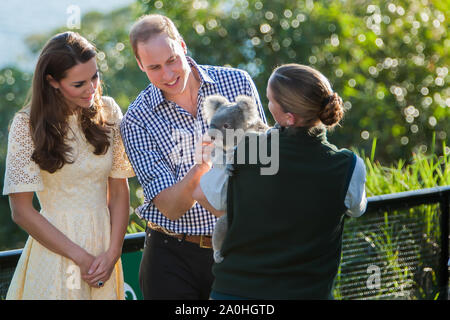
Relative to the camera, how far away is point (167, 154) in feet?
8.93

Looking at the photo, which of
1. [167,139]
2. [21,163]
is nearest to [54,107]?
[21,163]

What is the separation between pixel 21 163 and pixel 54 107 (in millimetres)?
282

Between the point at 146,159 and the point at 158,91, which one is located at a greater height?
the point at 158,91

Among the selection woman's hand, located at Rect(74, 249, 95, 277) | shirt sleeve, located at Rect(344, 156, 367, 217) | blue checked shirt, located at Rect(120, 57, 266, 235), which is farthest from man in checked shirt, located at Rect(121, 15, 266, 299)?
shirt sleeve, located at Rect(344, 156, 367, 217)

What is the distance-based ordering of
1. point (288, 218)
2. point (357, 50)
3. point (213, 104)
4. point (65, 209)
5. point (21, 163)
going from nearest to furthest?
1. point (288, 218)
2. point (213, 104)
3. point (21, 163)
4. point (65, 209)
5. point (357, 50)

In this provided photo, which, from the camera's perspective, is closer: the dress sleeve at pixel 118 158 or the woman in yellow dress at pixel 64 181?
the woman in yellow dress at pixel 64 181

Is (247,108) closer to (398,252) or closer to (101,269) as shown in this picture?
(101,269)

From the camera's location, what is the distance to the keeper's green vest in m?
2.01

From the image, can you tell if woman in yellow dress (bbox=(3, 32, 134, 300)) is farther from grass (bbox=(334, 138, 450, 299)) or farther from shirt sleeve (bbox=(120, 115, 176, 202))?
grass (bbox=(334, 138, 450, 299))

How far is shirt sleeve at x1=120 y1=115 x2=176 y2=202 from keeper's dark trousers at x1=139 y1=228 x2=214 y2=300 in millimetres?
262

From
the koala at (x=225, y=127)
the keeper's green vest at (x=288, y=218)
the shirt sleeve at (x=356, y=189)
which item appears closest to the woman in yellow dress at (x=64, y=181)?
the koala at (x=225, y=127)

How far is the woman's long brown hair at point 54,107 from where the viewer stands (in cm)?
256

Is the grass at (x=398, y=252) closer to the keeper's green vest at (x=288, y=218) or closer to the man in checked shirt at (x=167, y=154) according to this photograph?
the man in checked shirt at (x=167, y=154)
